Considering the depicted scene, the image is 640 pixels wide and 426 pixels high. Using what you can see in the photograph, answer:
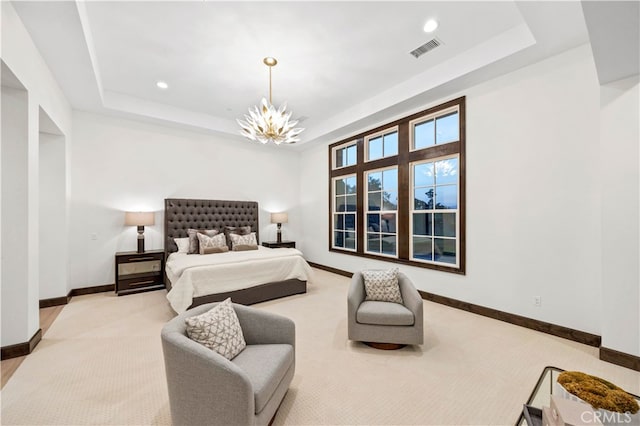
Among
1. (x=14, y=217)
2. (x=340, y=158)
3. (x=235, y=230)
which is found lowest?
(x=235, y=230)

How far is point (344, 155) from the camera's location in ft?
20.1

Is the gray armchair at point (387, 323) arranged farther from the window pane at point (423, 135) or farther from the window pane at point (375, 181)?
the window pane at point (375, 181)

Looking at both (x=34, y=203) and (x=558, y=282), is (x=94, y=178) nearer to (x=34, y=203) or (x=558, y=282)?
(x=34, y=203)

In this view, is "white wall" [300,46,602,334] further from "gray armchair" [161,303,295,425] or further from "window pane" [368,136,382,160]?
A: "gray armchair" [161,303,295,425]

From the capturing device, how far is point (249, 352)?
6.11 ft

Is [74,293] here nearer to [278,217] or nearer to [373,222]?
[278,217]

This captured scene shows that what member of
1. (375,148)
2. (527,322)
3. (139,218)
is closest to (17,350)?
(139,218)

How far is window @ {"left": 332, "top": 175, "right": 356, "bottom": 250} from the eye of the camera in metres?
5.89

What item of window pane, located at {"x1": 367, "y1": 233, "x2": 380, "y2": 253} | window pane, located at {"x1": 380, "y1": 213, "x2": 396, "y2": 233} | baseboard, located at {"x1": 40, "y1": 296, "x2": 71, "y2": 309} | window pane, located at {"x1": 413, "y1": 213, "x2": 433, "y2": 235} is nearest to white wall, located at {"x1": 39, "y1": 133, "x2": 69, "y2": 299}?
baseboard, located at {"x1": 40, "y1": 296, "x2": 71, "y2": 309}

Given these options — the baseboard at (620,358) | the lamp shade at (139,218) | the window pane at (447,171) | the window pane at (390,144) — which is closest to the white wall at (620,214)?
the baseboard at (620,358)

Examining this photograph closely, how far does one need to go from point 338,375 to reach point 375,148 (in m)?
4.22

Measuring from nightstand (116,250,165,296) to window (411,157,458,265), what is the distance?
4630 millimetres

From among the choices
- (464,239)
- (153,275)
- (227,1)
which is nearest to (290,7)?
(227,1)

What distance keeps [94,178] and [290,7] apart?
4472mm
